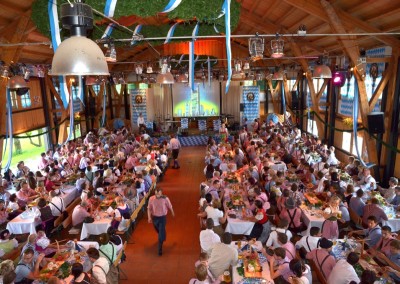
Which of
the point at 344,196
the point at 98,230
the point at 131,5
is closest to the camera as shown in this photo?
the point at 131,5

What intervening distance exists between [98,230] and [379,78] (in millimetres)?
9599

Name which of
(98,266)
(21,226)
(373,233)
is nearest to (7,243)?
(21,226)

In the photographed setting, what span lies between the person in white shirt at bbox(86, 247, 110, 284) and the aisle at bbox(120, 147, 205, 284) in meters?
1.40

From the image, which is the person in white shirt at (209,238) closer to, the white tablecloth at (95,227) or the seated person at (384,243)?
the white tablecloth at (95,227)

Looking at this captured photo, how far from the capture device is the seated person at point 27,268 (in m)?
4.62

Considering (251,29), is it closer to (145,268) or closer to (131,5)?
(131,5)

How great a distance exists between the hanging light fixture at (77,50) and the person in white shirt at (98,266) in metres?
3.29

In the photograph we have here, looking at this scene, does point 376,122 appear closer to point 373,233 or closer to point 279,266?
point 373,233

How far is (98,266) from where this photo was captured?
14.8ft

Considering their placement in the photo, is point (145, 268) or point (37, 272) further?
point (145, 268)

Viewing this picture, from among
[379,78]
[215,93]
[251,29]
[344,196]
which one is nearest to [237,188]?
[344,196]

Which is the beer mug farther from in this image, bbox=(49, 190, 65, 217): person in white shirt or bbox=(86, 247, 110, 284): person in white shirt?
bbox=(49, 190, 65, 217): person in white shirt

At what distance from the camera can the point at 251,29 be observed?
15.3 metres

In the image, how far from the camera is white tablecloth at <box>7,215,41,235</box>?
6.63 m
